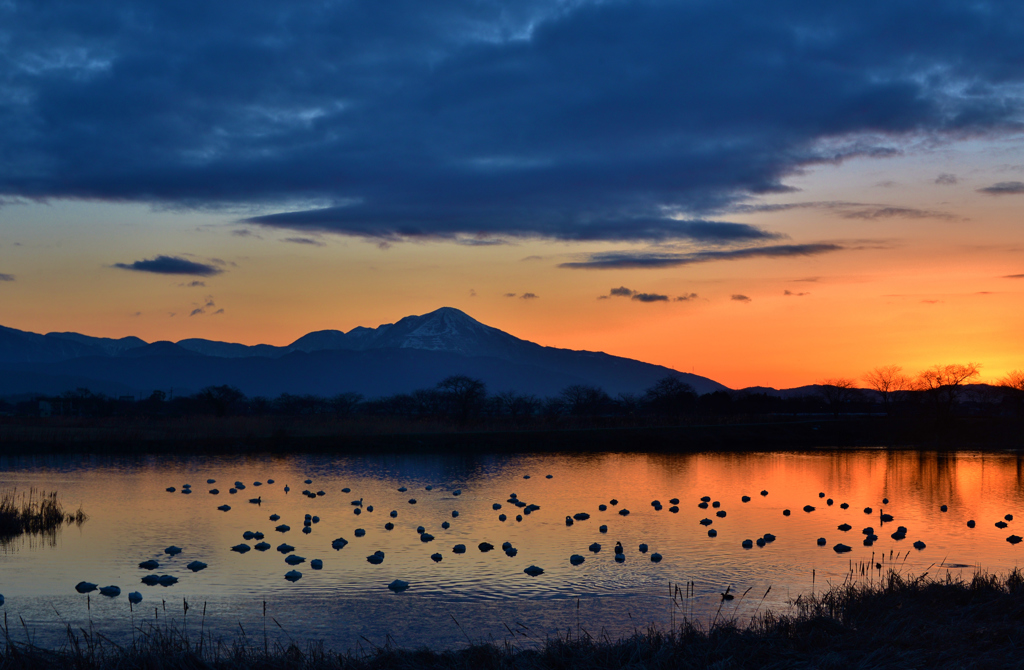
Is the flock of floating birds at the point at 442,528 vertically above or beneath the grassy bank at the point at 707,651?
beneath

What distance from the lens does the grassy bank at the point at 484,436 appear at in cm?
6103

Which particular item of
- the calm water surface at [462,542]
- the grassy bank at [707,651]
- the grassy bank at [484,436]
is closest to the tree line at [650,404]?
the grassy bank at [484,436]

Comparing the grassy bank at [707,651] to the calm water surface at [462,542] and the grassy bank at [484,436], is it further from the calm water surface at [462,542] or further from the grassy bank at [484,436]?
the grassy bank at [484,436]

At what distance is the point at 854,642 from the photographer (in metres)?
13.2

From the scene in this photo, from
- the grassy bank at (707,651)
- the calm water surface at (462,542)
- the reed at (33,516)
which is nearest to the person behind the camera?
the grassy bank at (707,651)

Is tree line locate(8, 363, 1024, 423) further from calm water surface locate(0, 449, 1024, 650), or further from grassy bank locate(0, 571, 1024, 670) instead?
grassy bank locate(0, 571, 1024, 670)

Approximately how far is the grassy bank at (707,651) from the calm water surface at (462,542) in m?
2.58

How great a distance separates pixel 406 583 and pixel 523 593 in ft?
9.83

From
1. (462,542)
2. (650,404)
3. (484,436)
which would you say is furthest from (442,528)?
(650,404)

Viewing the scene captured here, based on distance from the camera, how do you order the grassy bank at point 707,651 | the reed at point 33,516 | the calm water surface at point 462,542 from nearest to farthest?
the grassy bank at point 707,651, the calm water surface at point 462,542, the reed at point 33,516

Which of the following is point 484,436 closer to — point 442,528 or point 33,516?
point 442,528

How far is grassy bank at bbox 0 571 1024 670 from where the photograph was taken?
11984 mm

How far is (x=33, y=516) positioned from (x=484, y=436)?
137 feet

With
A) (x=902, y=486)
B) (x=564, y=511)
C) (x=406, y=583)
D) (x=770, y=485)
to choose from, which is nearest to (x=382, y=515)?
(x=564, y=511)
